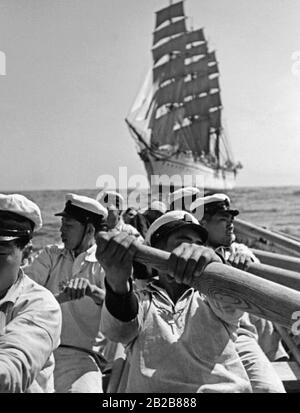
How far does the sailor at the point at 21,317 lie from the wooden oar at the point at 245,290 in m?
0.46

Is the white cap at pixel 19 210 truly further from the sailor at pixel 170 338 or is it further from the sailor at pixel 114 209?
the sailor at pixel 114 209

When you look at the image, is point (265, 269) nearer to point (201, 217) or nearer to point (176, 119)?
point (201, 217)

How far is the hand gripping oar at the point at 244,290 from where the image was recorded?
1205 mm

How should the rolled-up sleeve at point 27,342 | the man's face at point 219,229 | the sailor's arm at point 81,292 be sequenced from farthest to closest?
the man's face at point 219,229
the sailor's arm at point 81,292
the rolled-up sleeve at point 27,342

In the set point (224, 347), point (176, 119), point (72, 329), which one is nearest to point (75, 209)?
point (72, 329)

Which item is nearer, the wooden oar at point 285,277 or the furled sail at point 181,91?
the wooden oar at point 285,277

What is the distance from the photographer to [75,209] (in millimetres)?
3244

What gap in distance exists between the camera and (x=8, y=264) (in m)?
1.71

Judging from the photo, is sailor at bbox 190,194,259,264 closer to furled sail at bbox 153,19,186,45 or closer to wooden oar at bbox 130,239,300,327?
wooden oar at bbox 130,239,300,327

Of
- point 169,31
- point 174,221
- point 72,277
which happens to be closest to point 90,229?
point 72,277

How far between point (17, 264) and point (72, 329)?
121cm

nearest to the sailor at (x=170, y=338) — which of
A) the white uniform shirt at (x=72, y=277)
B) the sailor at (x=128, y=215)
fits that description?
the white uniform shirt at (x=72, y=277)

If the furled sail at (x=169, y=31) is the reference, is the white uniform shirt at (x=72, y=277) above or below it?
below

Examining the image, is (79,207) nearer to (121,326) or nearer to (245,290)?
(121,326)
